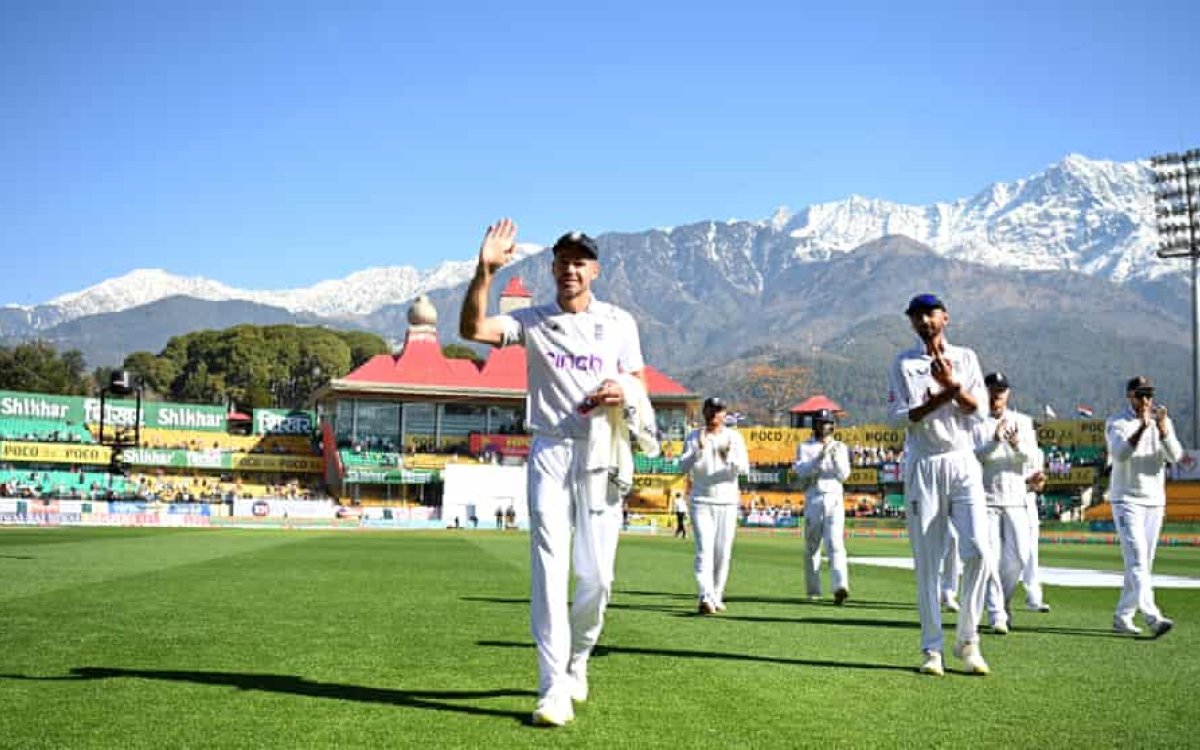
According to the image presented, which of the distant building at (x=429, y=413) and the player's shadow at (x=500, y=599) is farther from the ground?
the distant building at (x=429, y=413)

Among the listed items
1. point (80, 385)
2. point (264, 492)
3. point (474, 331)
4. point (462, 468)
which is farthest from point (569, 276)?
point (80, 385)

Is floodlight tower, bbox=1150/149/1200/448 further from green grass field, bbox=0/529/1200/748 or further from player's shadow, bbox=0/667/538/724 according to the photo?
player's shadow, bbox=0/667/538/724

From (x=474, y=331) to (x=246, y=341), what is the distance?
11815 cm

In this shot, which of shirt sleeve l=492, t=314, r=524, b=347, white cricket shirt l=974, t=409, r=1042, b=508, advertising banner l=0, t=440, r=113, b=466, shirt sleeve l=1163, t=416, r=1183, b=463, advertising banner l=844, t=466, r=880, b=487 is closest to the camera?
shirt sleeve l=492, t=314, r=524, b=347

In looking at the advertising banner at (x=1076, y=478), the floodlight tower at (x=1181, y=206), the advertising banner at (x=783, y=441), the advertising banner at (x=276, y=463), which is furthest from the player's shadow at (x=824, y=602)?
the advertising banner at (x=783, y=441)

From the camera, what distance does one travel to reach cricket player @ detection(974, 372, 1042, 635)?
1177cm

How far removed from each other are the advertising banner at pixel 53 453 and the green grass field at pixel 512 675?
58.7 m

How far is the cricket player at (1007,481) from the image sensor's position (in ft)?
38.6

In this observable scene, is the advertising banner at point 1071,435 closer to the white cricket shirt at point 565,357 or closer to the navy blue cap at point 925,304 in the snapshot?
the navy blue cap at point 925,304

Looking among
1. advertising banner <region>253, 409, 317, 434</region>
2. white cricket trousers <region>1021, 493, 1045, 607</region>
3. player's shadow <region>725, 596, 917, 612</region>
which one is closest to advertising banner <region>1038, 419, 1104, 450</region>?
advertising banner <region>253, 409, 317, 434</region>

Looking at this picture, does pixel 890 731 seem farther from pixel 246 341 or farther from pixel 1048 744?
pixel 246 341

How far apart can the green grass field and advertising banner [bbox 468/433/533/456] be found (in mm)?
61390

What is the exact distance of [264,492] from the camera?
234 feet

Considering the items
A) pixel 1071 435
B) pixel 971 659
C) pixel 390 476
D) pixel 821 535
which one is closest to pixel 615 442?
pixel 971 659
